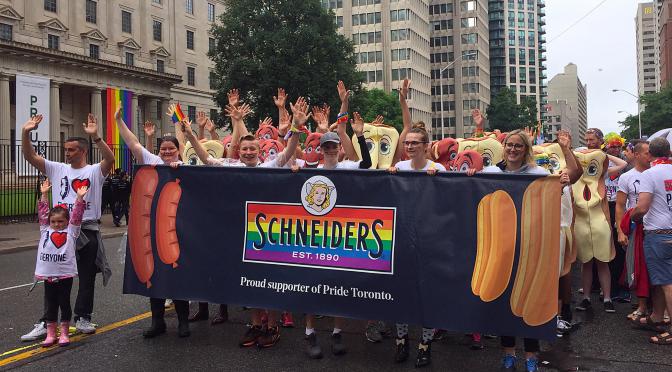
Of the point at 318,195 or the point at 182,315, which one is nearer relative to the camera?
the point at 318,195

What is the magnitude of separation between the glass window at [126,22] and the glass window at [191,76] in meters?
7.76

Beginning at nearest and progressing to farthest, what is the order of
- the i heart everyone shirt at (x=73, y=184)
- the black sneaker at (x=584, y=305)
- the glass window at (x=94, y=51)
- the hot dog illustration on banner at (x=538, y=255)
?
the hot dog illustration on banner at (x=538, y=255), the i heart everyone shirt at (x=73, y=184), the black sneaker at (x=584, y=305), the glass window at (x=94, y=51)

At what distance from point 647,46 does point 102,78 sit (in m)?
202

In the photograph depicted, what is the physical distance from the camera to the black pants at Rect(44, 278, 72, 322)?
5.57 meters

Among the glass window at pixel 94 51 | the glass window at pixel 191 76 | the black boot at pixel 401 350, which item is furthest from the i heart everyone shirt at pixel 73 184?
the glass window at pixel 191 76

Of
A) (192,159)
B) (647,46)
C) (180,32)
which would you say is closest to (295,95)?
(180,32)

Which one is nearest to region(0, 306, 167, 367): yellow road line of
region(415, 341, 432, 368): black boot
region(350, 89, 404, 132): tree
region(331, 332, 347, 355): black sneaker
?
region(331, 332, 347, 355): black sneaker

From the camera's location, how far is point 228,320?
253 inches

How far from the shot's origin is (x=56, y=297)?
5.59 metres

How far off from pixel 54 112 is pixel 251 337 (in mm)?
Answer: 40161

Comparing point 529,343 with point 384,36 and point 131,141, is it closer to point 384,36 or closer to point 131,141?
point 131,141

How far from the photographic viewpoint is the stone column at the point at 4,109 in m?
35.8

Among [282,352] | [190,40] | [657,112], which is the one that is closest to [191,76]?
[190,40]

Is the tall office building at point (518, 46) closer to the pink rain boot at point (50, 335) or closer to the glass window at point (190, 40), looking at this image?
the glass window at point (190, 40)
